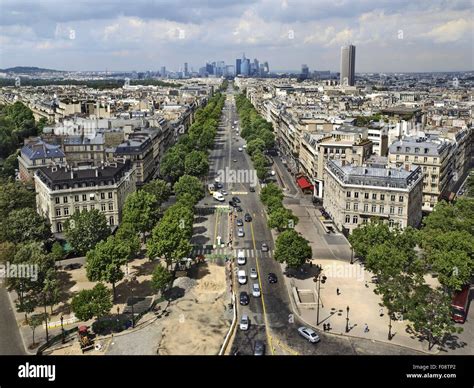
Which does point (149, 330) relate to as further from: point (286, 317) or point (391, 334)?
point (391, 334)

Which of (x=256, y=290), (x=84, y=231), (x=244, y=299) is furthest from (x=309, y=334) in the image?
(x=84, y=231)

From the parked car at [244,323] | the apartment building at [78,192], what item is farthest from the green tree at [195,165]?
the parked car at [244,323]

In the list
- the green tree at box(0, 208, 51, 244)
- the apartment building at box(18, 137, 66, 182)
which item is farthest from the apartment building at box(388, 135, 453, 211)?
the apartment building at box(18, 137, 66, 182)

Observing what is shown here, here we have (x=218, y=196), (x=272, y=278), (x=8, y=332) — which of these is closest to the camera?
(x=8, y=332)

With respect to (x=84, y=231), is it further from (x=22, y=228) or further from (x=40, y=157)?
(x=40, y=157)

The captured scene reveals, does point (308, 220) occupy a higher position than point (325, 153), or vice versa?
point (325, 153)

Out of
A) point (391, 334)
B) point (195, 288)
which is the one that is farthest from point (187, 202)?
point (391, 334)
